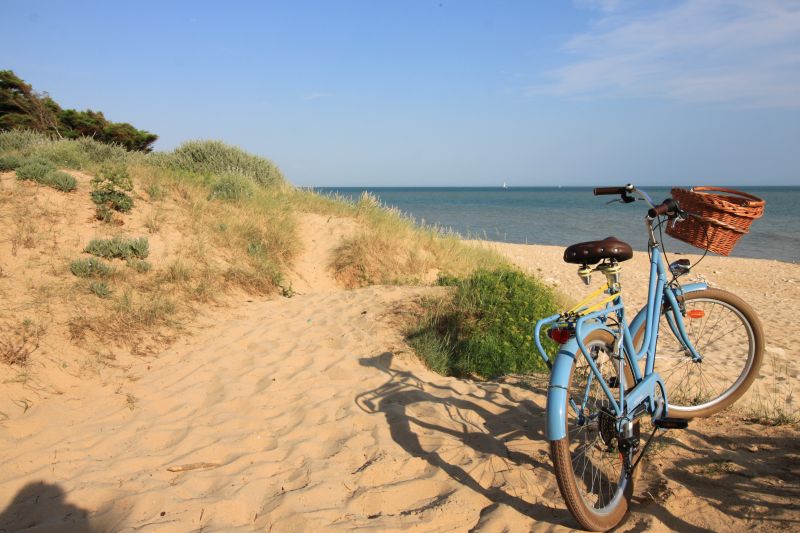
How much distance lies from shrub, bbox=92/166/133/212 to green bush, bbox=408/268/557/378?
17.9ft

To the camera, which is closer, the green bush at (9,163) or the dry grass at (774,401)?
the dry grass at (774,401)

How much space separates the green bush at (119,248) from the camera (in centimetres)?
775

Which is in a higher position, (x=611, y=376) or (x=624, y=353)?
(x=624, y=353)

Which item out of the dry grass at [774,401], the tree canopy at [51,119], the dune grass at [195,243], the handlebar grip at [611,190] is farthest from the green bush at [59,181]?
the dry grass at [774,401]

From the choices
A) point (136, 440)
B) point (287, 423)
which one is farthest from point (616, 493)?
point (136, 440)

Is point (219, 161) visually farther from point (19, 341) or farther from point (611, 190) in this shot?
point (611, 190)

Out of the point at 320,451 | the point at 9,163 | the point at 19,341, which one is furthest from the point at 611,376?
the point at 9,163

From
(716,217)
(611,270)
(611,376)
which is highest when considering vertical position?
(716,217)

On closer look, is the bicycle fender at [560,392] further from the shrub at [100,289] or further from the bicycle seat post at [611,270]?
the shrub at [100,289]

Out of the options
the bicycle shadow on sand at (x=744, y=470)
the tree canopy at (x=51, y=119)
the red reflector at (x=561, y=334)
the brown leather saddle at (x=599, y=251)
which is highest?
the tree canopy at (x=51, y=119)

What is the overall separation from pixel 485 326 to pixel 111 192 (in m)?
6.51

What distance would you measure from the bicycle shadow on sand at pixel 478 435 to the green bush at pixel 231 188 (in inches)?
272

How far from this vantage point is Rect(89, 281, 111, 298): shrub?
6805mm

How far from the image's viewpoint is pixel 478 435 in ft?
13.6
